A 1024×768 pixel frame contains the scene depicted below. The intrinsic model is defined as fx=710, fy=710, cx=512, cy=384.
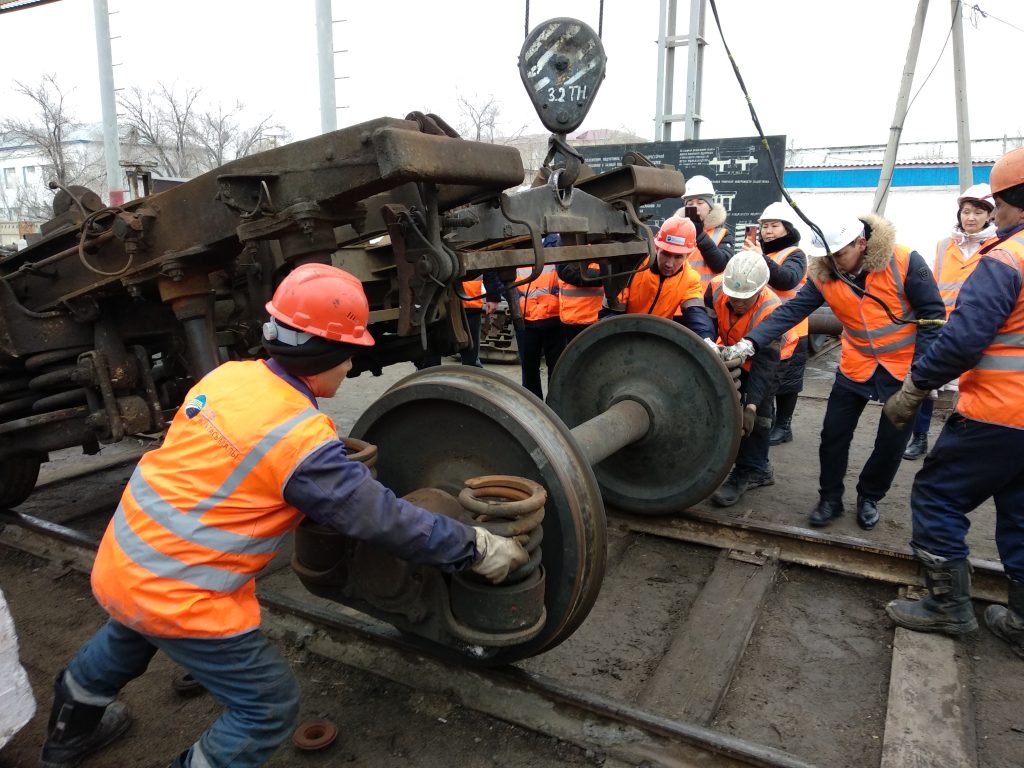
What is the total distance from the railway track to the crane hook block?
7.51 feet

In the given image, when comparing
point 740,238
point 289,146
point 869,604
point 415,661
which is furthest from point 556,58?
point 740,238

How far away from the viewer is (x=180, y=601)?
1.86 m

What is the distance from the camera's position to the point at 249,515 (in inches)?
74.0

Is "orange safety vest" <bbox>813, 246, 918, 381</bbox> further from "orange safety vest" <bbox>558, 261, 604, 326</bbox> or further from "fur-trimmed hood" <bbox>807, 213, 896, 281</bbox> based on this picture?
"orange safety vest" <bbox>558, 261, 604, 326</bbox>

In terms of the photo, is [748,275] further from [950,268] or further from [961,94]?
[961,94]

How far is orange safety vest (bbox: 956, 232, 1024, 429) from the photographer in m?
2.73

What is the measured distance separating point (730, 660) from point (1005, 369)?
62.6 inches

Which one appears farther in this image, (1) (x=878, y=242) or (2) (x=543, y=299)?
(2) (x=543, y=299)

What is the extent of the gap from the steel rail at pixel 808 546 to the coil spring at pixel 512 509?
203 centimetres

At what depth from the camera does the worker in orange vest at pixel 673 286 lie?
446 cm

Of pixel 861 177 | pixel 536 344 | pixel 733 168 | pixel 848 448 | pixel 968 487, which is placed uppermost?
pixel 861 177

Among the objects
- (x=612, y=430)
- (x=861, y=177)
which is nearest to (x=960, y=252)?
(x=612, y=430)

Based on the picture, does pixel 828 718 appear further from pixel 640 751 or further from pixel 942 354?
pixel 942 354

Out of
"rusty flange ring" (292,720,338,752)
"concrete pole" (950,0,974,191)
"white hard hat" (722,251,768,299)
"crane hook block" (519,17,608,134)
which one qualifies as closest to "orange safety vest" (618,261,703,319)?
"white hard hat" (722,251,768,299)
